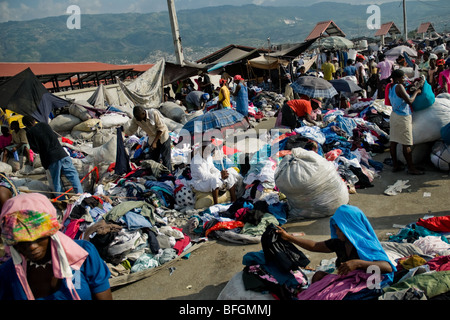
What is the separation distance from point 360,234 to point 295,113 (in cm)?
465

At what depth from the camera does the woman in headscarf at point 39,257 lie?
5.61 ft

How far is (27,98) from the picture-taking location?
345 inches

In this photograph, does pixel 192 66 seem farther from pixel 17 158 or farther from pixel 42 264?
pixel 42 264

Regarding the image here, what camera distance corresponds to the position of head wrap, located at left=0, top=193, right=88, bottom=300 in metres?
1.70

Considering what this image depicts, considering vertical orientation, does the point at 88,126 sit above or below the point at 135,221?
above

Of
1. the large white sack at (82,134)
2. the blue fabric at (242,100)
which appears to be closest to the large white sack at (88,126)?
the large white sack at (82,134)

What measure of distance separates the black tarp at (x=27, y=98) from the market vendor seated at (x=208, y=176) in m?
5.86

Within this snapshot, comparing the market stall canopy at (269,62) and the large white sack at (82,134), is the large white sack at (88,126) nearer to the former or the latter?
the large white sack at (82,134)

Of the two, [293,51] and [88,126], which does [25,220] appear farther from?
[293,51]

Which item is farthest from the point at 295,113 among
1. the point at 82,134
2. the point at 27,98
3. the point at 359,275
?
the point at 27,98

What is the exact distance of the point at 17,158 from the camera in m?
8.00

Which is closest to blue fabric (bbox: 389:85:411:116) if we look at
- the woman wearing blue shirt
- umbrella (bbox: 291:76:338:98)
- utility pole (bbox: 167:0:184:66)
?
the woman wearing blue shirt

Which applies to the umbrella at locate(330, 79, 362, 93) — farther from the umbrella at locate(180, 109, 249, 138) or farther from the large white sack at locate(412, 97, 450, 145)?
the umbrella at locate(180, 109, 249, 138)
